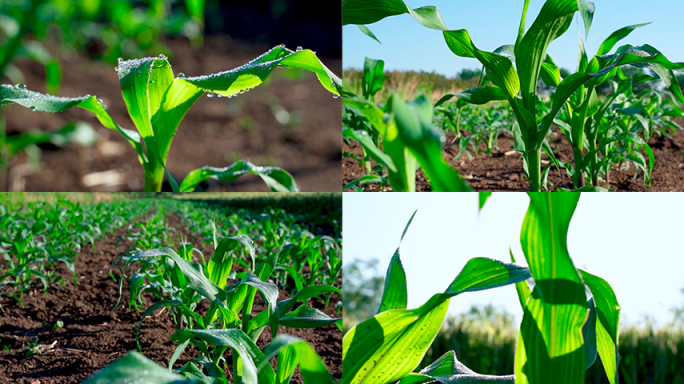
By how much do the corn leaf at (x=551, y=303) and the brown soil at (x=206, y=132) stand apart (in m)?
1.06

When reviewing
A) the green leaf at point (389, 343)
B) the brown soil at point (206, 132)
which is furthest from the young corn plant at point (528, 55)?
the brown soil at point (206, 132)

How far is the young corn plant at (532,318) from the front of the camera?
36 cm

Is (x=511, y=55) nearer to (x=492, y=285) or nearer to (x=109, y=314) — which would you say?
(x=492, y=285)

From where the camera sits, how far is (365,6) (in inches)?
24.5

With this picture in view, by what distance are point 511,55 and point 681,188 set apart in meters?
0.79

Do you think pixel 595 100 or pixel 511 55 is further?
pixel 595 100

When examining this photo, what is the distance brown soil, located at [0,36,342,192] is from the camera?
54.2 inches

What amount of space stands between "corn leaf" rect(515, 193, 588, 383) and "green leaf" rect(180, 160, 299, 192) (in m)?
0.40

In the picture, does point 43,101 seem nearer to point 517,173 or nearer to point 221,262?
point 221,262

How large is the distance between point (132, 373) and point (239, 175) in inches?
16.9

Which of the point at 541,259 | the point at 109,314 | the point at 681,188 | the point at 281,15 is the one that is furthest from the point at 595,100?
the point at 281,15

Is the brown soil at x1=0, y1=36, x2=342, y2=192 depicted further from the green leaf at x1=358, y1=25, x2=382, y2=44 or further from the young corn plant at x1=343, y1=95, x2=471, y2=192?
the young corn plant at x1=343, y1=95, x2=471, y2=192

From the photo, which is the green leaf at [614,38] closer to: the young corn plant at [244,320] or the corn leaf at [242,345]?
the young corn plant at [244,320]

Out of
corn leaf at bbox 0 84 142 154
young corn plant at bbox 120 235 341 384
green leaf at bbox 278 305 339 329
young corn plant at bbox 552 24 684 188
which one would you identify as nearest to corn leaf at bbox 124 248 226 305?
young corn plant at bbox 120 235 341 384
